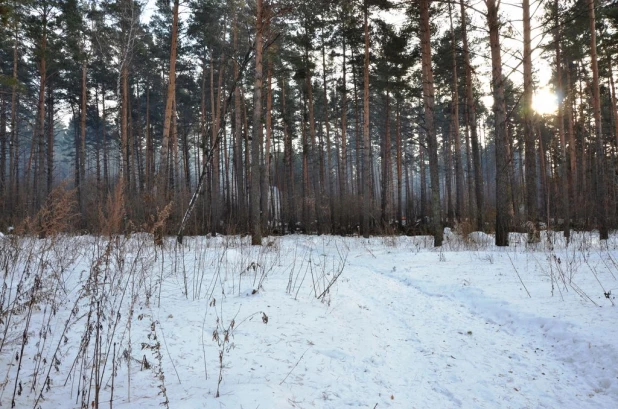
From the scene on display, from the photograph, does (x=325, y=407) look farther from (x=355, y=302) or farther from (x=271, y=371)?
(x=355, y=302)

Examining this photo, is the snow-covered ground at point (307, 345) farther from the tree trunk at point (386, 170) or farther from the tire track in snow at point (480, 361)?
the tree trunk at point (386, 170)

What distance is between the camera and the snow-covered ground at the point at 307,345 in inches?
69.4

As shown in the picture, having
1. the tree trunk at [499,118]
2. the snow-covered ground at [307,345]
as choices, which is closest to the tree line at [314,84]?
the tree trunk at [499,118]

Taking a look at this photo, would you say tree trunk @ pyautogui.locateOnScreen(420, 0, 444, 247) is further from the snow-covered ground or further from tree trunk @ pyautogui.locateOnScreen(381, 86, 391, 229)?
the snow-covered ground

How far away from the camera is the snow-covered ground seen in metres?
1.76

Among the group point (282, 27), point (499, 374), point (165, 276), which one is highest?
point (282, 27)

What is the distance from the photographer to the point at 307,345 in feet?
8.29

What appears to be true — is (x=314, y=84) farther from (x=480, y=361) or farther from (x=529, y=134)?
(x=480, y=361)

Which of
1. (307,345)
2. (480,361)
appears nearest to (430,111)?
(480,361)

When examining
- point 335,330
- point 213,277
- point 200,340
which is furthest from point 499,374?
point 213,277

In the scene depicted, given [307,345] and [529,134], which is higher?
[529,134]

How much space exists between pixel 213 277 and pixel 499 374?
11.2 feet

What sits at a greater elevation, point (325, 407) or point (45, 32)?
point (45, 32)

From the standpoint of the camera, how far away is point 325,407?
5.67 feet
